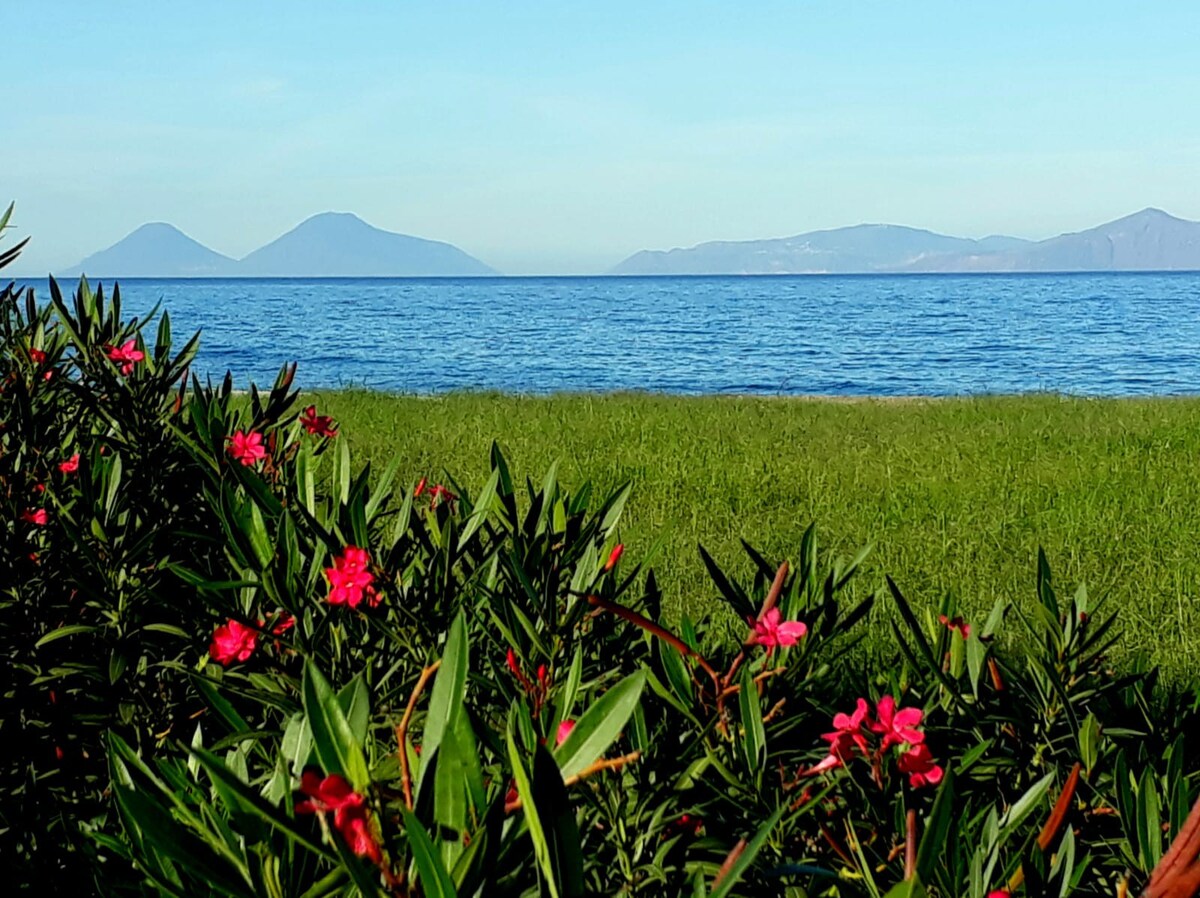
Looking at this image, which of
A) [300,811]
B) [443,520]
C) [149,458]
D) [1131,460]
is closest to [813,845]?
A: [443,520]

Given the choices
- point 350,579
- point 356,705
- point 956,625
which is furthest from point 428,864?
point 956,625

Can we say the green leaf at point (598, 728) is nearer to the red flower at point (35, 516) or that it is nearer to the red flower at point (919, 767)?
the red flower at point (919, 767)

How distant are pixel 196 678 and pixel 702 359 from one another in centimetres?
3404

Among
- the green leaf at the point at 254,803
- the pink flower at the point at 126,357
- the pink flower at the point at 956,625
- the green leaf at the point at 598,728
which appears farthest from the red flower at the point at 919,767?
the pink flower at the point at 126,357

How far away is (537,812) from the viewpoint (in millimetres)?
544

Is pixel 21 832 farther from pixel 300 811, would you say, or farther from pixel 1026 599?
pixel 1026 599

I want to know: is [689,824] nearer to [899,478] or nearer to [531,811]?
[531,811]

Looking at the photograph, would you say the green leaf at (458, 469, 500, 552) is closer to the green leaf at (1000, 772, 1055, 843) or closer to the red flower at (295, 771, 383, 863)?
the green leaf at (1000, 772, 1055, 843)

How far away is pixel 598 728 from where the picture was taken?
2.16ft

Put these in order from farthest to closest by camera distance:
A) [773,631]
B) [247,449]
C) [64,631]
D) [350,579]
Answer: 1. [247,449]
2. [64,631]
3. [350,579]
4. [773,631]

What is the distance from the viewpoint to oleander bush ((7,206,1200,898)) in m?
0.64

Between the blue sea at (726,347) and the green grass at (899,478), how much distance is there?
15.2ft

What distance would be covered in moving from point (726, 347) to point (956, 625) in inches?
1499

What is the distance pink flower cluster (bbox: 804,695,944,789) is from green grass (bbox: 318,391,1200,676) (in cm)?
284
